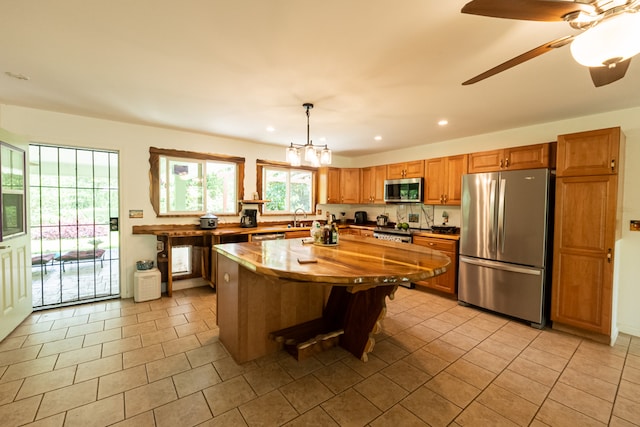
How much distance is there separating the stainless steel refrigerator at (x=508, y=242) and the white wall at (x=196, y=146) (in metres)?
0.73

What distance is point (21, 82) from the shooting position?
2480 mm

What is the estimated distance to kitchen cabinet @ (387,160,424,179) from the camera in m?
4.71

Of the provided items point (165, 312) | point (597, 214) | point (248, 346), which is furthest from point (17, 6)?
point (597, 214)

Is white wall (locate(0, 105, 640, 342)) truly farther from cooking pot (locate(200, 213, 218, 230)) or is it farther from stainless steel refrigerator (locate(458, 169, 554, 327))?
stainless steel refrigerator (locate(458, 169, 554, 327))

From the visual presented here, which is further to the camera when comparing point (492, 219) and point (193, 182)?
point (193, 182)

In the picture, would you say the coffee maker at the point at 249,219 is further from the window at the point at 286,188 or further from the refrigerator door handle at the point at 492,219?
the refrigerator door handle at the point at 492,219

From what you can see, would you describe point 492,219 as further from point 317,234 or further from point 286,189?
point 286,189

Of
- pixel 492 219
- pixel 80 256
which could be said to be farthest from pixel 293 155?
pixel 80 256

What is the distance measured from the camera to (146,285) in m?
3.69

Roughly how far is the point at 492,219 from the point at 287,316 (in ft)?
8.99

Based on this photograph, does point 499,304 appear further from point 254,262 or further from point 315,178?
point 315,178

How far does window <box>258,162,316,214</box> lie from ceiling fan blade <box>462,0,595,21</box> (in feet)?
13.9

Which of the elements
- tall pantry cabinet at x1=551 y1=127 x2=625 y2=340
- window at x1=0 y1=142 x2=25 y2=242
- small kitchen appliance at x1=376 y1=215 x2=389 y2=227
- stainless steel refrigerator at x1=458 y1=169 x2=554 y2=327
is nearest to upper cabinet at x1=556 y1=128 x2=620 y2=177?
tall pantry cabinet at x1=551 y1=127 x2=625 y2=340

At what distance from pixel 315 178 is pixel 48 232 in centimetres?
463
